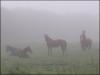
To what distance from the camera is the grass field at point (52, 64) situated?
291 inches

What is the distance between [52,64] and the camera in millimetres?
→ 8680

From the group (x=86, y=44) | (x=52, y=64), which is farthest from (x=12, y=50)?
(x=86, y=44)

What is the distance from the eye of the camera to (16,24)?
1555 cm

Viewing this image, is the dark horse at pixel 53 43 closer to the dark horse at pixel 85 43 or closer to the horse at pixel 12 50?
the dark horse at pixel 85 43

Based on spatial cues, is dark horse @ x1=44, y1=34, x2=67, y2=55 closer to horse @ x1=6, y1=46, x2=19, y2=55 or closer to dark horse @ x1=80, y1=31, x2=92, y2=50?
dark horse @ x1=80, y1=31, x2=92, y2=50

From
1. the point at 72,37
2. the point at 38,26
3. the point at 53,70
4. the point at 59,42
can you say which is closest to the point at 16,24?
the point at 38,26

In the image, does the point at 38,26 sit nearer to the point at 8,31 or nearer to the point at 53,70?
the point at 8,31

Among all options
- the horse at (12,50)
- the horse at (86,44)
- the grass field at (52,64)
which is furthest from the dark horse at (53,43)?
the horse at (12,50)

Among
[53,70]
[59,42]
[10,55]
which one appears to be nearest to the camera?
[53,70]

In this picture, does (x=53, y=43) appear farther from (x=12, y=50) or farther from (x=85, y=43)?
(x=12, y=50)

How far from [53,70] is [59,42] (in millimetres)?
3634

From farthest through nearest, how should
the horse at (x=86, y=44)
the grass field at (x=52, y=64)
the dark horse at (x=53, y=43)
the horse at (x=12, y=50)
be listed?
the horse at (x=86, y=44) → the dark horse at (x=53, y=43) → the horse at (x=12, y=50) → the grass field at (x=52, y=64)

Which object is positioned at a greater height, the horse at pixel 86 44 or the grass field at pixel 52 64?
the horse at pixel 86 44

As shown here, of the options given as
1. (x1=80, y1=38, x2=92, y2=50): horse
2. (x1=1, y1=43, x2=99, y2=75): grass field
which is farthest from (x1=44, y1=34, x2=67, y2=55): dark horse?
(x1=80, y1=38, x2=92, y2=50): horse
